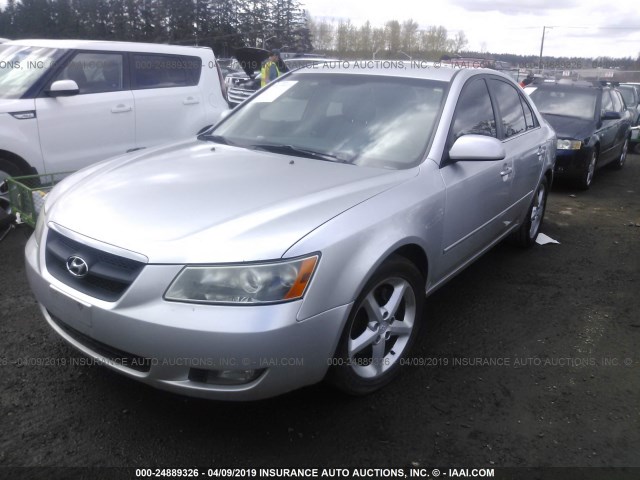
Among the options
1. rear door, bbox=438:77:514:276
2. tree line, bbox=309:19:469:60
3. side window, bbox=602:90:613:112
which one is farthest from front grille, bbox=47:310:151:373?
tree line, bbox=309:19:469:60

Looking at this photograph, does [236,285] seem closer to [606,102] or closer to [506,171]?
[506,171]

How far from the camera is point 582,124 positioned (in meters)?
8.34

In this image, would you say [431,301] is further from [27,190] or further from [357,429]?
[27,190]

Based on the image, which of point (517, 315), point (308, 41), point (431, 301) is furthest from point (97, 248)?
point (308, 41)

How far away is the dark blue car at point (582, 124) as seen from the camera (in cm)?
789

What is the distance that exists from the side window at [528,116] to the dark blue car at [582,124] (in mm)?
3401

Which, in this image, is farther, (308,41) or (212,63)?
(308,41)

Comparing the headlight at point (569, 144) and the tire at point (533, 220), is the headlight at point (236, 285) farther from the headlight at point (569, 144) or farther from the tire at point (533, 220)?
the headlight at point (569, 144)

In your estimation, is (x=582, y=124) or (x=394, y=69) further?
(x=582, y=124)

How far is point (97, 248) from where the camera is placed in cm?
221

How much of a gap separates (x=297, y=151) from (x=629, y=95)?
1445cm

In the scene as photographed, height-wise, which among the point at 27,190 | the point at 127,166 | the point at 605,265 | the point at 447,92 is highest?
the point at 447,92

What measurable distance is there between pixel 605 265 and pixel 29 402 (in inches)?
186

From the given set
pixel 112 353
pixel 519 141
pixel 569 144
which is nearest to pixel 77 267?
pixel 112 353
